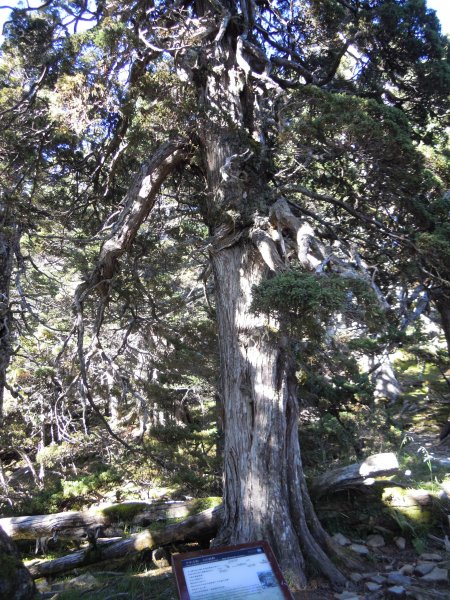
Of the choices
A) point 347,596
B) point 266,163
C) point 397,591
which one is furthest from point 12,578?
point 266,163

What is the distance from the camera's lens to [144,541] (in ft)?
17.5

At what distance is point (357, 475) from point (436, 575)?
1273 mm

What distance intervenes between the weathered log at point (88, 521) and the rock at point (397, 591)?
3.07 metres

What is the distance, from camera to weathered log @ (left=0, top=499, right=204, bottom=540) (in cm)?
625

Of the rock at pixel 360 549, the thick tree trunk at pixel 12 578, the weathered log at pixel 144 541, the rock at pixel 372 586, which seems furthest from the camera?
the weathered log at pixel 144 541

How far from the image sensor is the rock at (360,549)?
4.95 metres

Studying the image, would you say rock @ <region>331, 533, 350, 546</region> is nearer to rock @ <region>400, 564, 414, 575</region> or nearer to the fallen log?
the fallen log

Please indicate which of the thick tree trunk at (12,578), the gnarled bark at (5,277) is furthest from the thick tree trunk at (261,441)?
the gnarled bark at (5,277)

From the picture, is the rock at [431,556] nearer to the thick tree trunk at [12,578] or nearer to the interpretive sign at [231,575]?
the interpretive sign at [231,575]

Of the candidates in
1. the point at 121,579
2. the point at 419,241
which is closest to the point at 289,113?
the point at 419,241

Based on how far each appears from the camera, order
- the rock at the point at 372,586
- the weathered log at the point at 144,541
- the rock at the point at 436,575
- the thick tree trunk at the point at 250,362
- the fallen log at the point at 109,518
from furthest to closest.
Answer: the fallen log at the point at 109,518
the weathered log at the point at 144,541
the thick tree trunk at the point at 250,362
the rock at the point at 436,575
the rock at the point at 372,586

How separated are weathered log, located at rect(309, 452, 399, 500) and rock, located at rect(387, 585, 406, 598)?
1.32 metres

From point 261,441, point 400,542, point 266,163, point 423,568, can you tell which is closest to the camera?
point 423,568

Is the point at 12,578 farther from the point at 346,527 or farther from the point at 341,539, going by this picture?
the point at 346,527
